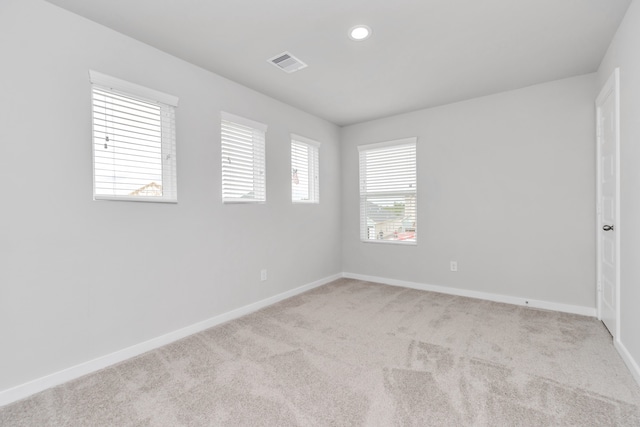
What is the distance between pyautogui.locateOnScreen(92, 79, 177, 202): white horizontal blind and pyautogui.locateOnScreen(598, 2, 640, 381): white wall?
3.50 meters

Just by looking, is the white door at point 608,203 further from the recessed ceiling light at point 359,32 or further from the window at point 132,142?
the window at point 132,142

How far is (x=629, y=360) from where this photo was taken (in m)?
2.07

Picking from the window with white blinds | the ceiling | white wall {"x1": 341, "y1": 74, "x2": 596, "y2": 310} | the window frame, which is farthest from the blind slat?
white wall {"x1": 341, "y1": 74, "x2": 596, "y2": 310}

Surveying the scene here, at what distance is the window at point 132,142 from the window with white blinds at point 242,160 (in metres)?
0.59

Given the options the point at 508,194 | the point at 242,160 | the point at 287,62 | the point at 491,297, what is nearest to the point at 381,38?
the point at 287,62

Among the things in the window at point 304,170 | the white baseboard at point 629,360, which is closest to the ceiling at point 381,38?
the window at point 304,170

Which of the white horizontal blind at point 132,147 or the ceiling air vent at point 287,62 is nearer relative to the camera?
the white horizontal blind at point 132,147

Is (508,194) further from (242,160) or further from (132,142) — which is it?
(132,142)

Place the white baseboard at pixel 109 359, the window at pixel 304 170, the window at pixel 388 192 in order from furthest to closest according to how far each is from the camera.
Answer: the window at pixel 388 192, the window at pixel 304 170, the white baseboard at pixel 109 359

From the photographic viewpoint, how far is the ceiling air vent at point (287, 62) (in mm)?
2712

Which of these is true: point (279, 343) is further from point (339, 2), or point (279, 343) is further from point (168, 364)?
point (339, 2)

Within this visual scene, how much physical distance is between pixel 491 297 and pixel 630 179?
2089mm

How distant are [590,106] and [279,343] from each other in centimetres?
393

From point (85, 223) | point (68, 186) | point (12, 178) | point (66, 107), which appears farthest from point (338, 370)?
point (66, 107)
